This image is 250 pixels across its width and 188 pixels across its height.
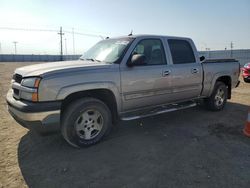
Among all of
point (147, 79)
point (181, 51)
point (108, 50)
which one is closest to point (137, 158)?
point (147, 79)

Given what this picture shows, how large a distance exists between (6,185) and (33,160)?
0.72m

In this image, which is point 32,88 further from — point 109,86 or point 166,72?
point 166,72

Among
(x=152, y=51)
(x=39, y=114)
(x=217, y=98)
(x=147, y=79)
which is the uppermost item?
(x=152, y=51)

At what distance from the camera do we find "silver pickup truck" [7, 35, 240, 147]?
12.2 ft

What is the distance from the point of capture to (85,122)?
4.22 m

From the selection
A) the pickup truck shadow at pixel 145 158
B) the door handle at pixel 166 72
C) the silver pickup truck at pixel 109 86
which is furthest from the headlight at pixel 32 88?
the door handle at pixel 166 72

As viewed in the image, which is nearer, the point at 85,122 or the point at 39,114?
the point at 39,114

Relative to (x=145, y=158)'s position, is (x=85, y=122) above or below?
above

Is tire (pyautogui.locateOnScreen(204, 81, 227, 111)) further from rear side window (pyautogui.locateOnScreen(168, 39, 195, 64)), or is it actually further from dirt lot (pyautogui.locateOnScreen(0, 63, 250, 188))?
rear side window (pyautogui.locateOnScreen(168, 39, 195, 64))

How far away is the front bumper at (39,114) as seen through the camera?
3617 mm

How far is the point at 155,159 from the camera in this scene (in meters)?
3.82

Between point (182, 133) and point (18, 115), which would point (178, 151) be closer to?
point (182, 133)

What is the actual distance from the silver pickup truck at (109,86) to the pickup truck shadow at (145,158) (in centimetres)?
42

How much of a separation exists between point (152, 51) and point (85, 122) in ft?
6.97
